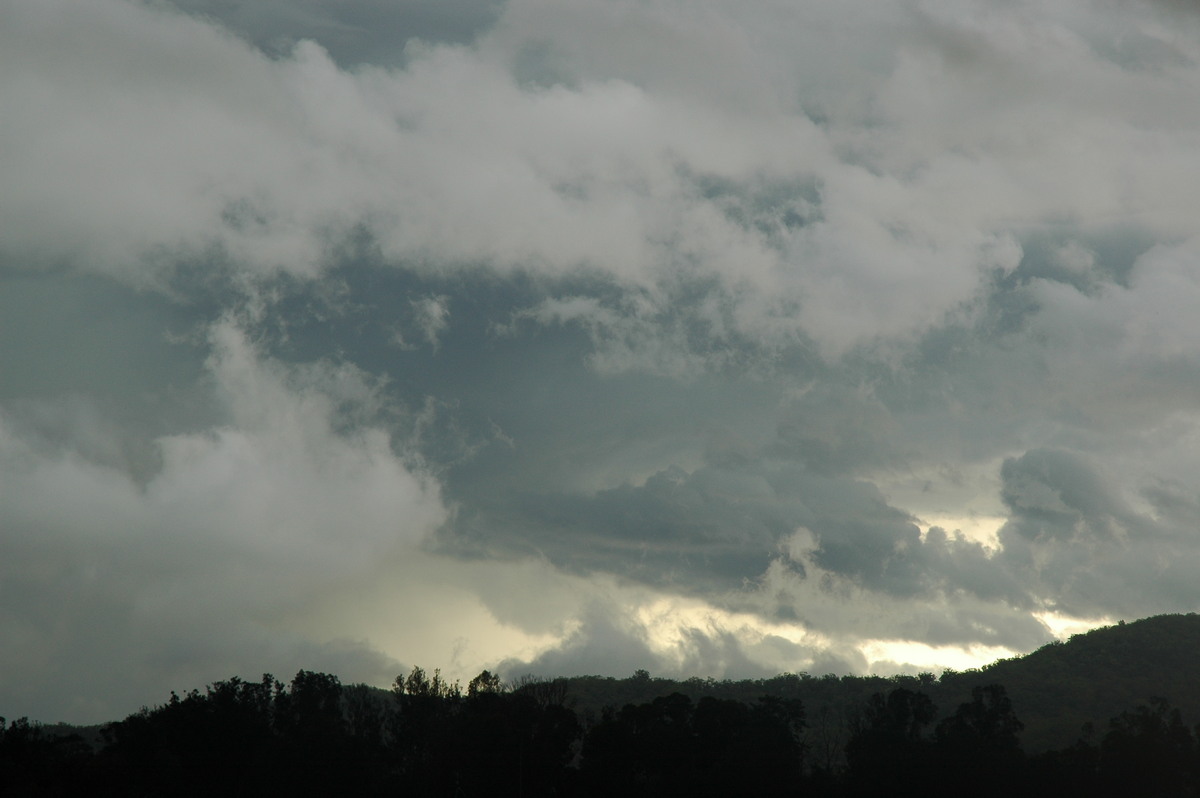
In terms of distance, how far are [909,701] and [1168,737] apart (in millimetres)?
31795

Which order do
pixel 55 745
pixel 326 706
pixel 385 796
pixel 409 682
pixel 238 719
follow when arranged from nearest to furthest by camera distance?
pixel 55 745, pixel 385 796, pixel 238 719, pixel 326 706, pixel 409 682

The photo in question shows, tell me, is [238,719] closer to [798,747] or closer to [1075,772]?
[798,747]

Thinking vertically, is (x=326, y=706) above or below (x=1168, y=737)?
above

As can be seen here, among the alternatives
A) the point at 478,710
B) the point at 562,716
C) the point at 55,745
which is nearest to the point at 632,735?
the point at 562,716

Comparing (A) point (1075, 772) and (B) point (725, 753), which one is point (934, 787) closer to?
(A) point (1075, 772)

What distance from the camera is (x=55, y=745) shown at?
9481 cm

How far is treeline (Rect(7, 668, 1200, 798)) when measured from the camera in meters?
123

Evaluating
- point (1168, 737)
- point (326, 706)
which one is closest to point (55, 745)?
point (326, 706)

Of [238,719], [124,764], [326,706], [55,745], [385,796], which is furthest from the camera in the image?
[326,706]

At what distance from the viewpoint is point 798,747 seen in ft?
443

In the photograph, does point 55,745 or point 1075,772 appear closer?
point 55,745

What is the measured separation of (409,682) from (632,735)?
3919 centimetres

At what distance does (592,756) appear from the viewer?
12575 centimetres

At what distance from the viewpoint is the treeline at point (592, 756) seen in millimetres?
122812
